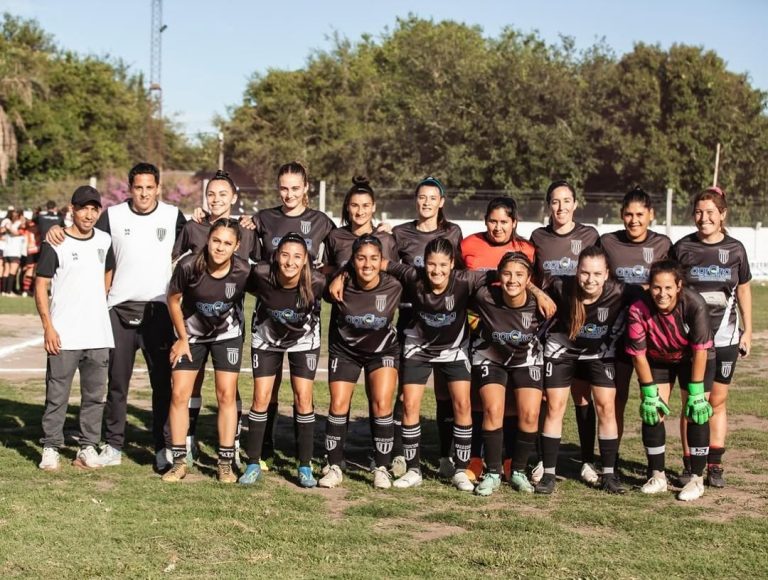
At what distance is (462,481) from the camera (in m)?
6.89

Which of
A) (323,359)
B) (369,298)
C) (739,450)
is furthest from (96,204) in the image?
(323,359)

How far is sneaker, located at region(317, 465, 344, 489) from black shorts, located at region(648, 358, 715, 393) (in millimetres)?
2209

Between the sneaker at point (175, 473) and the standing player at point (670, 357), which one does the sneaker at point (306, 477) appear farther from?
the standing player at point (670, 357)

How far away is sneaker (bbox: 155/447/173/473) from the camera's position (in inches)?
282

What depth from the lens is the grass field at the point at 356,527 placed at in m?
5.15

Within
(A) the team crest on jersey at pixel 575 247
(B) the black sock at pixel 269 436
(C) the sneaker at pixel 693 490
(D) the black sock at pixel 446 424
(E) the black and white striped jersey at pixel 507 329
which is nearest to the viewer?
(C) the sneaker at pixel 693 490

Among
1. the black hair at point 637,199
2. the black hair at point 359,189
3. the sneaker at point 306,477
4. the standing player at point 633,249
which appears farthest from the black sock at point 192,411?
the black hair at point 637,199

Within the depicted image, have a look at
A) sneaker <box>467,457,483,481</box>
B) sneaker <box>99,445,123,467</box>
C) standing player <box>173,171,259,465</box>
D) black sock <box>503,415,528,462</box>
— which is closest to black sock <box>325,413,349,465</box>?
standing player <box>173,171,259,465</box>

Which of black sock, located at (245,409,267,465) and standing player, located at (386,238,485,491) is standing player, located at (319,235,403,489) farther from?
black sock, located at (245,409,267,465)

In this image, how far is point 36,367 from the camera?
12086 millimetres

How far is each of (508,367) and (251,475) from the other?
6.12ft

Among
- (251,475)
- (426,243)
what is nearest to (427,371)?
(426,243)

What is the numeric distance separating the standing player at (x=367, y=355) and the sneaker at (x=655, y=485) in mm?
1691

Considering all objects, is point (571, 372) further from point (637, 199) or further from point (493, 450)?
point (637, 199)
